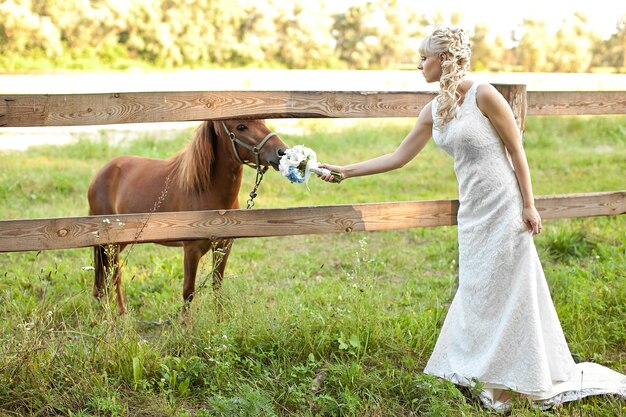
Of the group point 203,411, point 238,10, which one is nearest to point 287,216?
point 203,411

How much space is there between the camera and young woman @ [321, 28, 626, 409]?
3787 mm

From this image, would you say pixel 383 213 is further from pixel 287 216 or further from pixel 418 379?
pixel 418 379

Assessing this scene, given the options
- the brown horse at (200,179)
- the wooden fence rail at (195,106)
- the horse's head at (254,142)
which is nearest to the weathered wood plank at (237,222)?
the brown horse at (200,179)

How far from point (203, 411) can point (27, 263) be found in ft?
13.2

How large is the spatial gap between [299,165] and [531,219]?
1382 millimetres

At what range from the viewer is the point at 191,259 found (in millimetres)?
4965

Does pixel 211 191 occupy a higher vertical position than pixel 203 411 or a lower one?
higher

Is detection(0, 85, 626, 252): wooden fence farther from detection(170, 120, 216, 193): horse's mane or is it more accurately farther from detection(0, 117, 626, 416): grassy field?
detection(170, 120, 216, 193): horse's mane

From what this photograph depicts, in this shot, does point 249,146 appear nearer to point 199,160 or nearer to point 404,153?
point 199,160

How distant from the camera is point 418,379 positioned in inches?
152

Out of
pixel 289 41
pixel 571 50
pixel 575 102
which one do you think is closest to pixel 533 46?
pixel 571 50

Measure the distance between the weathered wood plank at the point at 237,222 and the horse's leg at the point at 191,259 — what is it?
717mm

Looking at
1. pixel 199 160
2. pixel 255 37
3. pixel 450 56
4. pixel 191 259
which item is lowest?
pixel 191 259

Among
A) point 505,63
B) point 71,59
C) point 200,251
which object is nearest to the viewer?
point 200,251
